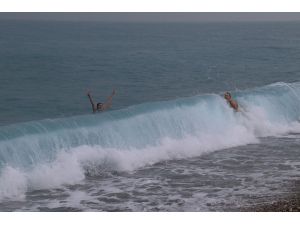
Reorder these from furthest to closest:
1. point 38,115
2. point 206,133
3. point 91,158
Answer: point 38,115 → point 206,133 → point 91,158

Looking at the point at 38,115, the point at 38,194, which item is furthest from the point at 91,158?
the point at 38,115

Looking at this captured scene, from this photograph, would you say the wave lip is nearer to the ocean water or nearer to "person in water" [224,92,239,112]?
the ocean water

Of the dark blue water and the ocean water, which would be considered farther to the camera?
the dark blue water

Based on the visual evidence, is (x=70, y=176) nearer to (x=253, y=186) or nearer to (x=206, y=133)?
(x=253, y=186)

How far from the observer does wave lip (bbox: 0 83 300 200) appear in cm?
1353

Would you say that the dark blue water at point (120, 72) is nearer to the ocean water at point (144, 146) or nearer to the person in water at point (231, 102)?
the ocean water at point (144, 146)

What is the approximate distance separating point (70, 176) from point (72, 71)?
20.7m

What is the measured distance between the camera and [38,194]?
40.6 ft

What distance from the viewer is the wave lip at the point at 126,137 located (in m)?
13.5


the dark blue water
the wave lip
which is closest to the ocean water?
the wave lip

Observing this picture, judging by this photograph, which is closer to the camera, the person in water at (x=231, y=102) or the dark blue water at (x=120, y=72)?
the person in water at (x=231, y=102)

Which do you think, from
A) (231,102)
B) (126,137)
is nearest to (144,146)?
(126,137)

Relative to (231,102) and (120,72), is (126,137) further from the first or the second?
(120,72)

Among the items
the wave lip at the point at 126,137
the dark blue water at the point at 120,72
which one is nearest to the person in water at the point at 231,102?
the wave lip at the point at 126,137
